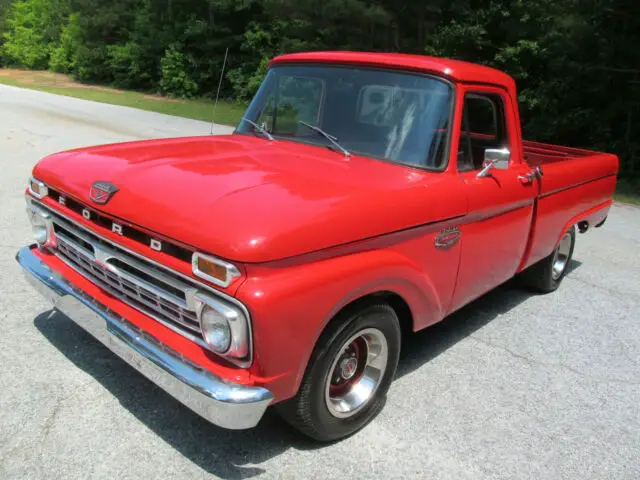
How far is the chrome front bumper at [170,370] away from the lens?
89.3 inches

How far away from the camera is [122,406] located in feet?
9.90

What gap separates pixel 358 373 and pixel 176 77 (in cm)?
2801

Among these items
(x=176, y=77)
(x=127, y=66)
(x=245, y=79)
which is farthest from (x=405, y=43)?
(x=127, y=66)

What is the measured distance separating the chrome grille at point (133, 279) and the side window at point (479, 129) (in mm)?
1873

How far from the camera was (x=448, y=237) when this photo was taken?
10.5 ft

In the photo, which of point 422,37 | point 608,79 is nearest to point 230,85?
point 422,37

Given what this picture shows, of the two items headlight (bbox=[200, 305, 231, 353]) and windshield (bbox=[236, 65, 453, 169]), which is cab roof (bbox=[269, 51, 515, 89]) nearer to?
windshield (bbox=[236, 65, 453, 169])

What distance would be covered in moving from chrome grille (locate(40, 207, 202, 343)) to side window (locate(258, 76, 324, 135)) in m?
1.54

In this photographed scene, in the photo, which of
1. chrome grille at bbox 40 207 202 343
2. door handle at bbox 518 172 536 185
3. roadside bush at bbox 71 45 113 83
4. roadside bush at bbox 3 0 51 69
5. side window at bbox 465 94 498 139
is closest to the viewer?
chrome grille at bbox 40 207 202 343

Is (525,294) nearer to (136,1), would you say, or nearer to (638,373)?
(638,373)

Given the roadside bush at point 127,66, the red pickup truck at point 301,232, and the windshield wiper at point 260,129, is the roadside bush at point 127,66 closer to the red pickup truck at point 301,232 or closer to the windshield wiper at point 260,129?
the windshield wiper at point 260,129

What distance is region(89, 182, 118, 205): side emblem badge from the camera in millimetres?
2721

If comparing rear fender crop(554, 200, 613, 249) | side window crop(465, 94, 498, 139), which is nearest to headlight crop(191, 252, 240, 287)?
side window crop(465, 94, 498, 139)

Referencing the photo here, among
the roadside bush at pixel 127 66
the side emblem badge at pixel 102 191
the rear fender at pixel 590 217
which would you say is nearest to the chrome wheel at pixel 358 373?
the side emblem badge at pixel 102 191
